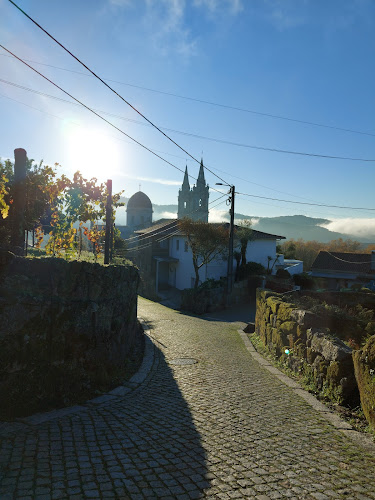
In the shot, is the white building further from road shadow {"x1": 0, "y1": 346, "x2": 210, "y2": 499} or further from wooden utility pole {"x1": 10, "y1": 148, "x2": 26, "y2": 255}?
road shadow {"x1": 0, "y1": 346, "x2": 210, "y2": 499}

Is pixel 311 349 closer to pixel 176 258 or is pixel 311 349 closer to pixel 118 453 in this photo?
pixel 118 453

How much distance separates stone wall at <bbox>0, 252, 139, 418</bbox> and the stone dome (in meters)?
63.1

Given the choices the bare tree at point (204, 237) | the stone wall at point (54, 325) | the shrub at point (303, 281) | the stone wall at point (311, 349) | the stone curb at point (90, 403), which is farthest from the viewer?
the shrub at point (303, 281)

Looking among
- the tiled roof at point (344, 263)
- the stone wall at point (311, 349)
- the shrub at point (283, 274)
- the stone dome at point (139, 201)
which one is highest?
the stone dome at point (139, 201)

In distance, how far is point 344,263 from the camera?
41.3 m

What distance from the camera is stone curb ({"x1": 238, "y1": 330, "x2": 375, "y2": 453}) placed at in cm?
517

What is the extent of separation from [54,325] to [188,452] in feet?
9.34

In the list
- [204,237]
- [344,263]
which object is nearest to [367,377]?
[204,237]

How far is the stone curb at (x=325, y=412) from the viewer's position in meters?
5.17

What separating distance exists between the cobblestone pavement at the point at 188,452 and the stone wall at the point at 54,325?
0.69 m

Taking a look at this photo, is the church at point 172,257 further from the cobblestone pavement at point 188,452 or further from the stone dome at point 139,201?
the stone dome at point 139,201

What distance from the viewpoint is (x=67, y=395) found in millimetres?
6273

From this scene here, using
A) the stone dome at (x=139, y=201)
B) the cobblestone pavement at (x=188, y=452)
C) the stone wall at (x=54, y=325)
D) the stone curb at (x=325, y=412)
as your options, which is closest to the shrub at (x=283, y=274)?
the stone curb at (x=325, y=412)

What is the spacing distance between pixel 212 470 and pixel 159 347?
7633 millimetres
